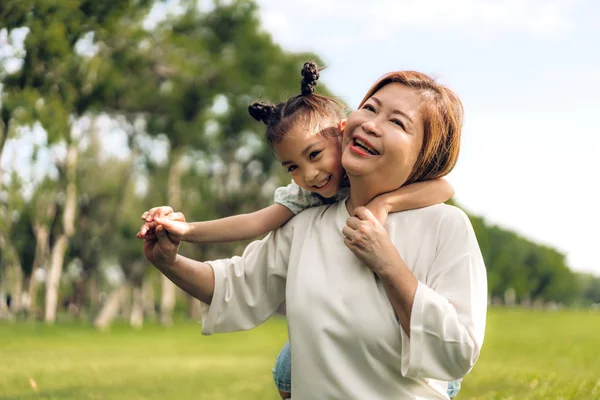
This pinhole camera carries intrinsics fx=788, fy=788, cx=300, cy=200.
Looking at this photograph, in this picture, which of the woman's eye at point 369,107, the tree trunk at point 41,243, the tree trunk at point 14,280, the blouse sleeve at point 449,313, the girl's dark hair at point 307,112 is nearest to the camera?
the blouse sleeve at point 449,313

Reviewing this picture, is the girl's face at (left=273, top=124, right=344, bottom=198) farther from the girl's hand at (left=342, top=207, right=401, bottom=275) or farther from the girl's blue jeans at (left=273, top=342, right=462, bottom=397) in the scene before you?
the girl's blue jeans at (left=273, top=342, right=462, bottom=397)

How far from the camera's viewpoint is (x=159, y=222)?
2.98 meters

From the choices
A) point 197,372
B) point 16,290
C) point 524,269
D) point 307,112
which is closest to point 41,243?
point 16,290

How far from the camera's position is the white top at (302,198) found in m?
3.22

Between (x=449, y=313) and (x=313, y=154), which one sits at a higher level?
(x=313, y=154)

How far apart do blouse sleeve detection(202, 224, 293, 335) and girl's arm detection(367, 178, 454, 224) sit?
46 centimetres

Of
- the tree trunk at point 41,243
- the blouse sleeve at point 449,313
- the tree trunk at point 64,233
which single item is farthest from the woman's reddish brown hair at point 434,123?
the tree trunk at point 41,243

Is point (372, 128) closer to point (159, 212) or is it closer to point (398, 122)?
point (398, 122)

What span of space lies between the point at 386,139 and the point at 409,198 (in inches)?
9.9

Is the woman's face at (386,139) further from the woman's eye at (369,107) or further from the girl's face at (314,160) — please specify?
the girl's face at (314,160)

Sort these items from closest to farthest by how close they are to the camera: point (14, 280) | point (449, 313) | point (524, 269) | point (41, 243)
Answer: point (449, 313)
point (41, 243)
point (14, 280)
point (524, 269)

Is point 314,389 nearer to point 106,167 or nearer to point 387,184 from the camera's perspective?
point 387,184

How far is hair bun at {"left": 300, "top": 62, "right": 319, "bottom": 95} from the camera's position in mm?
3314

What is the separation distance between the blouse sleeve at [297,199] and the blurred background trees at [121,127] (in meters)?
14.4
